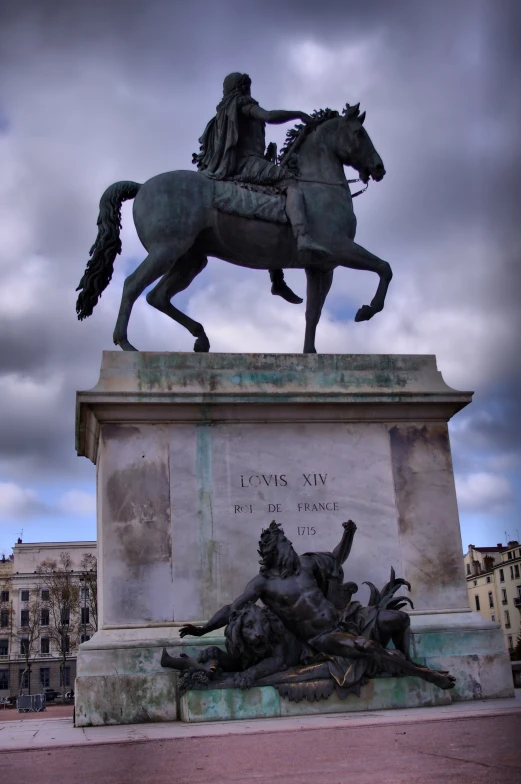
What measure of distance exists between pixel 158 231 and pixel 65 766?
7.32 meters

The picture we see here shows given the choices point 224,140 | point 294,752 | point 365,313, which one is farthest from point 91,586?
point 294,752

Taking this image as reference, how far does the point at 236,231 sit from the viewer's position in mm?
12281

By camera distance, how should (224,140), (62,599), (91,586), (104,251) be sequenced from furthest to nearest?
(62,599) → (91,586) → (224,140) → (104,251)

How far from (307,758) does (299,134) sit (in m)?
9.08

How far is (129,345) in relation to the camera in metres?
11.8

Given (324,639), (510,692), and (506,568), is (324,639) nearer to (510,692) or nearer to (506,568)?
(510,692)

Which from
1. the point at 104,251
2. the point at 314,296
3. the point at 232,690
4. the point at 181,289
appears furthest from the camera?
the point at 314,296

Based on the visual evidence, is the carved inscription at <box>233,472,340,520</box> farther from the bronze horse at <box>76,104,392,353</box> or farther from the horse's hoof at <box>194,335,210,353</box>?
the horse's hoof at <box>194,335,210,353</box>

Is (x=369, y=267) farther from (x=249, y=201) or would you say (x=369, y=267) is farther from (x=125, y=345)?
(x=125, y=345)

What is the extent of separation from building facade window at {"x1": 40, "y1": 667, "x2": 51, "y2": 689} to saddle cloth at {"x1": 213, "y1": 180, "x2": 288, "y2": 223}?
3360 inches

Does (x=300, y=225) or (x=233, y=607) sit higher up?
(x=300, y=225)

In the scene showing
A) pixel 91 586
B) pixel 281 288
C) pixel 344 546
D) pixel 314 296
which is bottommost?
pixel 344 546

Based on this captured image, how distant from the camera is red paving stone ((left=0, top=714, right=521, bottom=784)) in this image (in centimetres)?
482

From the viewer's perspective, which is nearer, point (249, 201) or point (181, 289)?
point (249, 201)
